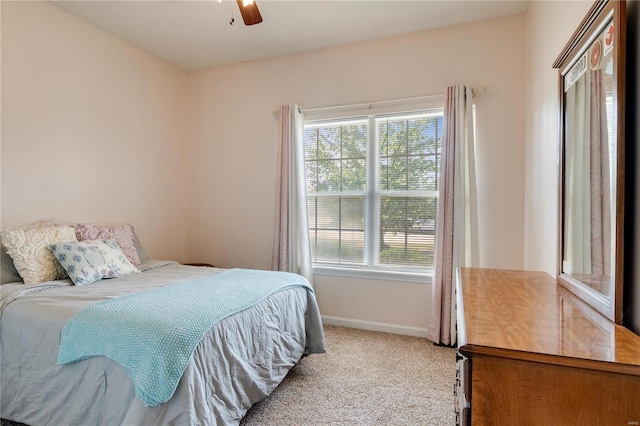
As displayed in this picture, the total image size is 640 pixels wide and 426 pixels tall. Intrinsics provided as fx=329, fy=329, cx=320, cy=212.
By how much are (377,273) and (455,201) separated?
38.7 inches

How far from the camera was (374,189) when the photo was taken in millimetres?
3205

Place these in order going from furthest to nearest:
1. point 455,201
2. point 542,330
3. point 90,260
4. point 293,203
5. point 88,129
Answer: point 293,203 → point 88,129 → point 455,201 → point 90,260 → point 542,330

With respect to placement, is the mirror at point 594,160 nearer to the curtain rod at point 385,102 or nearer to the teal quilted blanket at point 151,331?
the curtain rod at point 385,102

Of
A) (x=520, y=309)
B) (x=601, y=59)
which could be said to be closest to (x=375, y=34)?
(x=601, y=59)

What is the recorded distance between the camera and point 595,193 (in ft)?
3.95

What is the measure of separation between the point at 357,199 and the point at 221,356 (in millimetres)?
2074

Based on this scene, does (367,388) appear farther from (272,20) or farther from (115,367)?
(272,20)

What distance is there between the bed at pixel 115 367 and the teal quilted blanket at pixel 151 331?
0.03 m

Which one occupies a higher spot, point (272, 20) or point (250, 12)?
point (272, 20)

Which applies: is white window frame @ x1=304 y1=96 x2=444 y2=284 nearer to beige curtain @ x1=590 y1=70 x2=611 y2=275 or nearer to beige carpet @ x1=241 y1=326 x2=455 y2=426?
beige carpet @ x1=241 y1=326 x2=455 y2=426

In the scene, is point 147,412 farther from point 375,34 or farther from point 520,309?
point 375,34

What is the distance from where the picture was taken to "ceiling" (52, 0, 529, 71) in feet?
8.58

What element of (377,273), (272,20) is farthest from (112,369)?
(272,20)

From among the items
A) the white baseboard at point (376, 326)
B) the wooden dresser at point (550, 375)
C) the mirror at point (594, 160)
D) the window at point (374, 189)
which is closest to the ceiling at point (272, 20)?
the window at point (374, 189)
